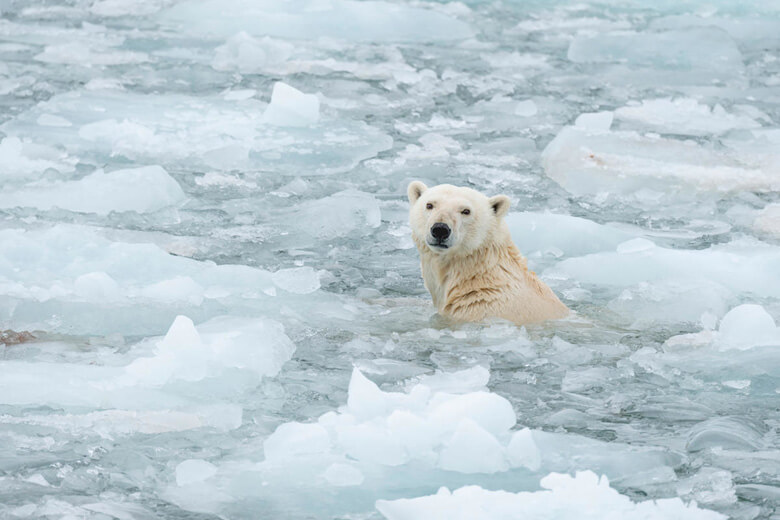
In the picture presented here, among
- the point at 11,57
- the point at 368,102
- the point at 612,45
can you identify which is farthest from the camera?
the point at 612,45

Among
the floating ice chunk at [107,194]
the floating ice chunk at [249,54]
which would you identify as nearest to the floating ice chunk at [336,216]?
the floating ice chunk at [107,194]

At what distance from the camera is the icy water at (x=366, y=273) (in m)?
2.94

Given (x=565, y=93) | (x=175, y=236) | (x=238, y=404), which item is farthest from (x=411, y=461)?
(x=565, y=93)

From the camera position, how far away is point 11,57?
29.0ft

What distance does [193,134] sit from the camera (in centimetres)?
A: 682

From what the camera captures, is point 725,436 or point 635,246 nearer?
point 725,436

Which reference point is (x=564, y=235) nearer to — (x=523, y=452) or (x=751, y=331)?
(x=751, y=331)

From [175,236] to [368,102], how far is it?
119 inches

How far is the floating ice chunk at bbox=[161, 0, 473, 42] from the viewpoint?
32.1 ft

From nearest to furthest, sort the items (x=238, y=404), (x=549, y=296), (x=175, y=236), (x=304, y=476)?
(x=304, y=476) < (x=238, y=404) < (x=549, y=296) < (x=175, y=236)

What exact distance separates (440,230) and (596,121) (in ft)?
11.2

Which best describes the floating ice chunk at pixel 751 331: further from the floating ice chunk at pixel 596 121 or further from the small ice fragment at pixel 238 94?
the small ice fragment at pixel 238 94

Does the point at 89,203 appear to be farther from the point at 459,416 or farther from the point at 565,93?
the point at 565,93

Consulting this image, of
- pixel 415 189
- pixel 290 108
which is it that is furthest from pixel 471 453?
pixel 290 108
